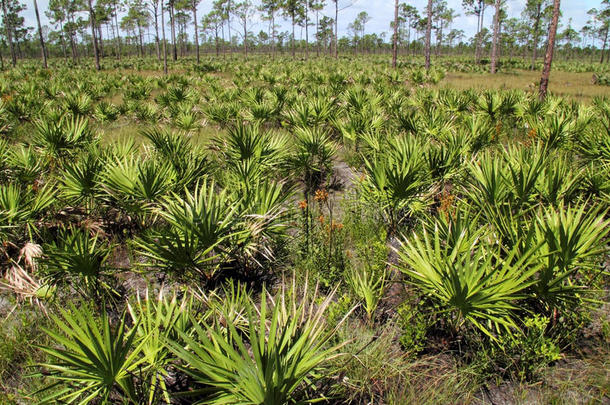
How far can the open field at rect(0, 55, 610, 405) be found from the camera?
189cm

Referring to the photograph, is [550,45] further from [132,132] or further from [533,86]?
[132,132]

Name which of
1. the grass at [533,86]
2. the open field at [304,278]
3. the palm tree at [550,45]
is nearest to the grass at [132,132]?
the open field at [304,278]

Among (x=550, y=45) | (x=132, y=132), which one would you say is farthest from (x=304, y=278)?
(x=550, y=45)

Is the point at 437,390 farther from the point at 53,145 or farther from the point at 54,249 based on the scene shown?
the point at 53,145

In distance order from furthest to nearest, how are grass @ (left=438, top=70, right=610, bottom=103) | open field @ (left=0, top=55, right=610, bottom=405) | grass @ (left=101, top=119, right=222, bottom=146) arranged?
grass @ (left=438, top=70, right=610, bottom=103) < grass @ (left=101, top=119, right=222, bottom=146) < open field @ (left=0, top=55, right=610, bottom=405)

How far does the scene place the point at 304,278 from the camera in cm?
348

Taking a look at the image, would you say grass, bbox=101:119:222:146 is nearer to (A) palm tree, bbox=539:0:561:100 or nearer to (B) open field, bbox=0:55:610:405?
(B) open field, bbox=0:55:610:405

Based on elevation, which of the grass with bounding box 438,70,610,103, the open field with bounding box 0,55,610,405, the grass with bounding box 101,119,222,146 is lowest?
the open field with bounding box 0,55,610,405

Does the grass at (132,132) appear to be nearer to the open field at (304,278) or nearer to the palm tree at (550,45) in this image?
the open field at (304,278)

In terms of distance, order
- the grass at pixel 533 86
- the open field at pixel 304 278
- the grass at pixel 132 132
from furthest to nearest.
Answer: the grass at pixel 533 86, the grass at pixel 132 132, the open field at pixel 304 278

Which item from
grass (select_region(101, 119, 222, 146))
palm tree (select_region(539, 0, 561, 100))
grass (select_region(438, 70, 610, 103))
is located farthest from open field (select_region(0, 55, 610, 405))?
grass (select_region(438, 70, 610, 103))

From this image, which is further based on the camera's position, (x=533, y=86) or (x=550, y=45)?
(x=533, y=86)

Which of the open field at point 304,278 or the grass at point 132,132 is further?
the grass at point 132,132

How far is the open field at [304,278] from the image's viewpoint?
189 centimetres
